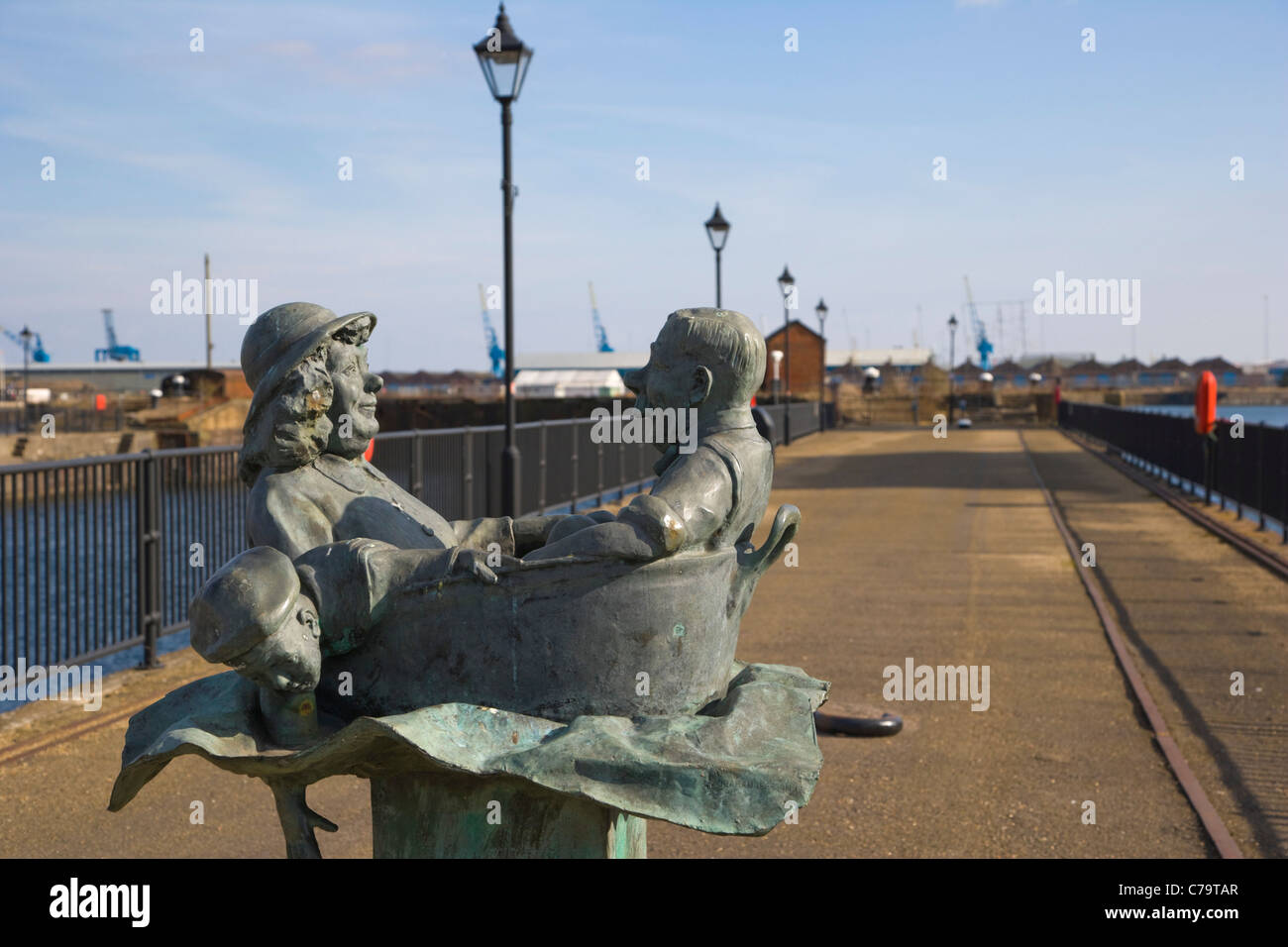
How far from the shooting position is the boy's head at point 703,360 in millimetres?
2805

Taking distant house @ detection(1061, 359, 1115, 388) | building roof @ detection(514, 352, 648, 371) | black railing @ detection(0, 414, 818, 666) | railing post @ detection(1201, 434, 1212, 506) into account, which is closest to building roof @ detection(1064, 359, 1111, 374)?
distant house @ detection(1061, 359, 1115, 388)

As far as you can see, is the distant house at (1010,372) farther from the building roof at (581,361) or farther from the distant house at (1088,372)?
the building roof at (581,361)

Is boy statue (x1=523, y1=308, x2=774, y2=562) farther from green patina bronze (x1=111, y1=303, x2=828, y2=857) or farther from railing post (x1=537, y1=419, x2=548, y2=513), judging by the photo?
railing post (x1=537, y1=419, x2=548, y2=513)

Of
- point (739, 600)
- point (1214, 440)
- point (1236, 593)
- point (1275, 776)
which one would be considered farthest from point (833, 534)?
point (739, 600)

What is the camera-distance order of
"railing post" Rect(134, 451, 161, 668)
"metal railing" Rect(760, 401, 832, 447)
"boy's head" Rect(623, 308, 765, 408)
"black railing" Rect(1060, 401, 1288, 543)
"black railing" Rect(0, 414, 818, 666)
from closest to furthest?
1. "boy's head" Rect(623, 308, 765, 408)
2. "black railing" Rect(0, 414, 818, 666)
3. "railing post" Rect(134, 451, 161, 668)
4. "black railing" Rect(1060, 401, 1288, 543)
5. "metal railing" Rect(760, 401, 832, 447)

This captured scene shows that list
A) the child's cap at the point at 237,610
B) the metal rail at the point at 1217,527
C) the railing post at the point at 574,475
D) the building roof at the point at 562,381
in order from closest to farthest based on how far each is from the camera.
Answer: the child's cap at the point at 237,610 → the metal rail at the point at 1217,527 → the railing post at the point at 574,475 → the building roof at the point at 562,381

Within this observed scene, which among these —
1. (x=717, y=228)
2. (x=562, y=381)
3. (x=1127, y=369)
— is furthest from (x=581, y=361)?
(x=717, y=228)

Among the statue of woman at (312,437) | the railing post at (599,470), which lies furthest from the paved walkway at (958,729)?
the railing post at (599,470)

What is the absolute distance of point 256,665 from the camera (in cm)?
242

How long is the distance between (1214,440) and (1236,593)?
8.99 meters

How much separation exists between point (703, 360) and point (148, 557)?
252 inches

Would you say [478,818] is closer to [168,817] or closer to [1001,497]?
[168,817]

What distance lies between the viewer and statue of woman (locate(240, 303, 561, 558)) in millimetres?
2762

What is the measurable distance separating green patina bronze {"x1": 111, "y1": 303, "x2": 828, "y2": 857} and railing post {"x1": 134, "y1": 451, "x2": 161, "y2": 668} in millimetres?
5638
